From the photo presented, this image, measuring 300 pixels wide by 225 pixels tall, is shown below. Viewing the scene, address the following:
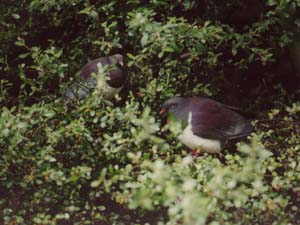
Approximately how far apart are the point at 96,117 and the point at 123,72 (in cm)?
80

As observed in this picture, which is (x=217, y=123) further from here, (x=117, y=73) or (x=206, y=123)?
(x=117, y=73)

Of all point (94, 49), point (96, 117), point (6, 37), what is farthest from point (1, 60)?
point (96, 117)

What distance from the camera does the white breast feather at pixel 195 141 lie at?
352 cm

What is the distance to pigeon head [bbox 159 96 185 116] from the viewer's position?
12.1 ft

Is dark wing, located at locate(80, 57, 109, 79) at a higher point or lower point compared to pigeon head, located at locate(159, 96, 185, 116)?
lower

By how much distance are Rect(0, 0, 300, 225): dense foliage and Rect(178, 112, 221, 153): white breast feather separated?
2.7 inches

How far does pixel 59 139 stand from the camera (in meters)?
3.32

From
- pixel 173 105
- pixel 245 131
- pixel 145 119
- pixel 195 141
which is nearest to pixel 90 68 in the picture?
pixel 173 105

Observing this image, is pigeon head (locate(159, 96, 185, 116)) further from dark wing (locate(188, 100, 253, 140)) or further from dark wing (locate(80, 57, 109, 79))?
dark wing (locate(80, 57, 109, 79))

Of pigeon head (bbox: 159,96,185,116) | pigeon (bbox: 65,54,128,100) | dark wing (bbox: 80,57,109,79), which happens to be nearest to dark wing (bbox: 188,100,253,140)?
pigeon head (bbox: 159,96,185,116)

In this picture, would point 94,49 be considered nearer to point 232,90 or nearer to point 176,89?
point 176,89

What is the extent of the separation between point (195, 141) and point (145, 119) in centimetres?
110

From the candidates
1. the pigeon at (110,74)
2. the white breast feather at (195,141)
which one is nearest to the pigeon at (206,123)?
the white breast feather at (195,141)

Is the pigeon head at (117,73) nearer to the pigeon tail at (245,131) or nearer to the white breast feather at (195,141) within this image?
the white breast feather at (195,141)
